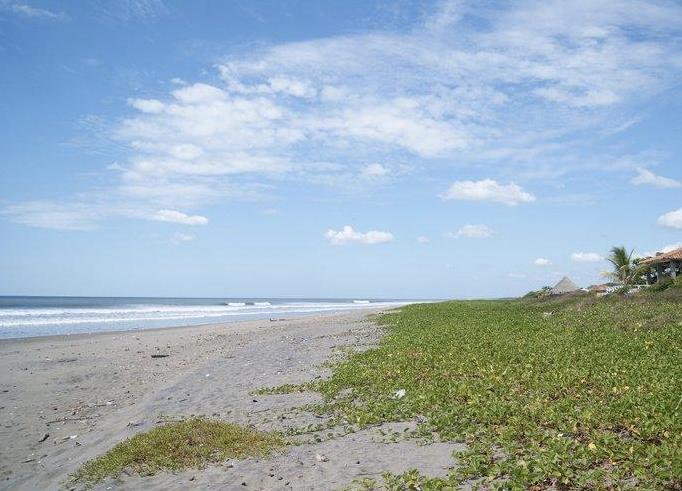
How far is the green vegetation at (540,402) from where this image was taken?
23.1 feet

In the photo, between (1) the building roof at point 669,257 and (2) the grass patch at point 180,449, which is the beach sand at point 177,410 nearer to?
(2) the grass patch at point 180,449

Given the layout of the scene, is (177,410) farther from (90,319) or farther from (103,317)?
(103,317)

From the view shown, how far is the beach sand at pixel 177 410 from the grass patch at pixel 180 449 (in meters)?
0.28

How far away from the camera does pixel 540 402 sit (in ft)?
32.4

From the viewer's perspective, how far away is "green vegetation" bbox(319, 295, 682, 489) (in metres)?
7.04

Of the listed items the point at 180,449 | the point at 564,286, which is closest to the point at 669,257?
the point at 564,286

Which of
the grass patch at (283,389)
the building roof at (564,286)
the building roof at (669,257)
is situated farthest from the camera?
the building roof at (564,286)

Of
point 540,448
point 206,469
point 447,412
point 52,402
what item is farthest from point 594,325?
point 52,402

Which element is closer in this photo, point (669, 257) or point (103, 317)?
point (669, 257)

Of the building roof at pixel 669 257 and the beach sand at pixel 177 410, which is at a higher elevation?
the building roof at pixel 669 257

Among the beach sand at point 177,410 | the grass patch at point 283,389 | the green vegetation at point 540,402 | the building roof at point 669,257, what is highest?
the building roof at point 669,257

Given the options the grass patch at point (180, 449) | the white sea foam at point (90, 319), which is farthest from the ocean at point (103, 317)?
the grass patch at point (180, 449)

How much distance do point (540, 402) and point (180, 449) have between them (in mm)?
6497

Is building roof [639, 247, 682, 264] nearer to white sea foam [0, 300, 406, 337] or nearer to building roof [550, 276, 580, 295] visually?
building roof [550, 276, 580, 295]
